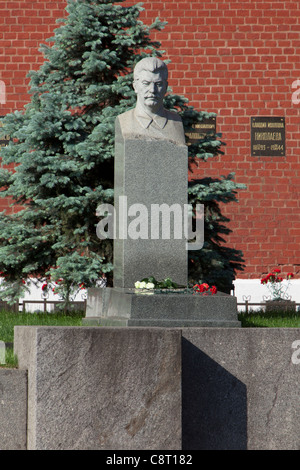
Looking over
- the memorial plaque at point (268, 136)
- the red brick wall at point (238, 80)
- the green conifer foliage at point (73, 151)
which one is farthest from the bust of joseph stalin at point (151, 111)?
the memorial plaque at point (268, 136)

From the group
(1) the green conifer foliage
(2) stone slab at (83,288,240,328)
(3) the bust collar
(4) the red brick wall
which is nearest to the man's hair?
(3) the bust collar

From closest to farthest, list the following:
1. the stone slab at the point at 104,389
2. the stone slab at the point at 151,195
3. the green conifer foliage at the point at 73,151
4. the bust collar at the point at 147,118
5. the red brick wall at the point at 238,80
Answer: the stone slab at the point at 104,389, the stone slab at the point at 151,195, the bust collar at the point at 147,118, the green conifer foliage at the point at 73,151, the red brick wall at the point at 238,80

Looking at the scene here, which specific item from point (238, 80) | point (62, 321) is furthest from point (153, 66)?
point (238, 80)

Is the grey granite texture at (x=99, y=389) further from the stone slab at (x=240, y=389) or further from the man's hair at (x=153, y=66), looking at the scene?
the man's hair at (x=153, y=66)

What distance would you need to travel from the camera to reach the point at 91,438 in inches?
196

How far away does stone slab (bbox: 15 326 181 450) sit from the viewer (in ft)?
16.3

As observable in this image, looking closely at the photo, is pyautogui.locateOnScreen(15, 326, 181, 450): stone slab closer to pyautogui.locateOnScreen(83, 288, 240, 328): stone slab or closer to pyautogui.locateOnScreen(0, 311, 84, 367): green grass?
pyautogui.locateOnScreen(83, 288, 240, 328): stone slab

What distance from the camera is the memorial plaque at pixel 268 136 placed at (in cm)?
1390

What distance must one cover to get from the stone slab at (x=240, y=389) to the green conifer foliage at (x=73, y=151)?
12.3ft

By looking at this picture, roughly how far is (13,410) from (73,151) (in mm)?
4779

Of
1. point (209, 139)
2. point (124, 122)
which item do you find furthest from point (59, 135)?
point (124, 122)

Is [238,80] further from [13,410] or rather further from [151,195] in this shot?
[13,410]

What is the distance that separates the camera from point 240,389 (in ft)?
17.9
